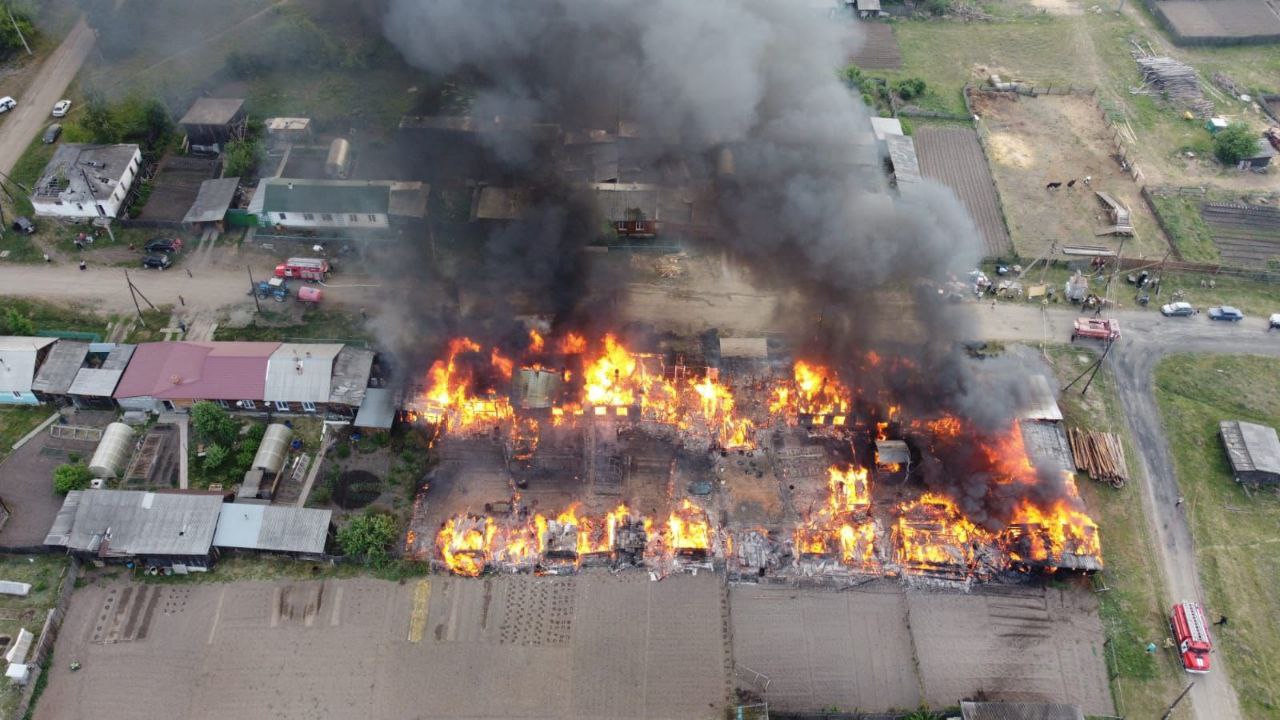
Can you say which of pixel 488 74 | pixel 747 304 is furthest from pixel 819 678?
pixel 488 74

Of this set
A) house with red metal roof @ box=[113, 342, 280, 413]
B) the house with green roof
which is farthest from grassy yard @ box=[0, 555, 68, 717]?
the house with green roof

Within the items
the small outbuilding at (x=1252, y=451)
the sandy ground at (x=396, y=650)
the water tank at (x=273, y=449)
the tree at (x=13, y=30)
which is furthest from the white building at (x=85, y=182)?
the small outbuilding at (x=1252, y=451)

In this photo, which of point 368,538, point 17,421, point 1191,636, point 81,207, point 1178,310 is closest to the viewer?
point 1191,636

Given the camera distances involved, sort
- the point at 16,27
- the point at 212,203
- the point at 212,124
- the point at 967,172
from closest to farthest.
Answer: the point at 212,203, the point at 212,124, the point at 967,172, the point at 16,27

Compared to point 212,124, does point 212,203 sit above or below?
below

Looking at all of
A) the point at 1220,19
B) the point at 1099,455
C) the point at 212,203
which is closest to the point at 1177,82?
the point at 1220,19

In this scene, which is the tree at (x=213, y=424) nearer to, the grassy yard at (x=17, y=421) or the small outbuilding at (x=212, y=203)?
the grassy yard at (x=17, y=421)

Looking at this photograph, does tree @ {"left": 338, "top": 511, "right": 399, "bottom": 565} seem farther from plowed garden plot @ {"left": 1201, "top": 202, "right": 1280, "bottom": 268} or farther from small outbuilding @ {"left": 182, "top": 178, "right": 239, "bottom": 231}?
plowed garden plot @ {"left": 1201, "top": 202, "right": 1280, "bottom": 268}

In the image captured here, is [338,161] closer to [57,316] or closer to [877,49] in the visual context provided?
[57,316]
